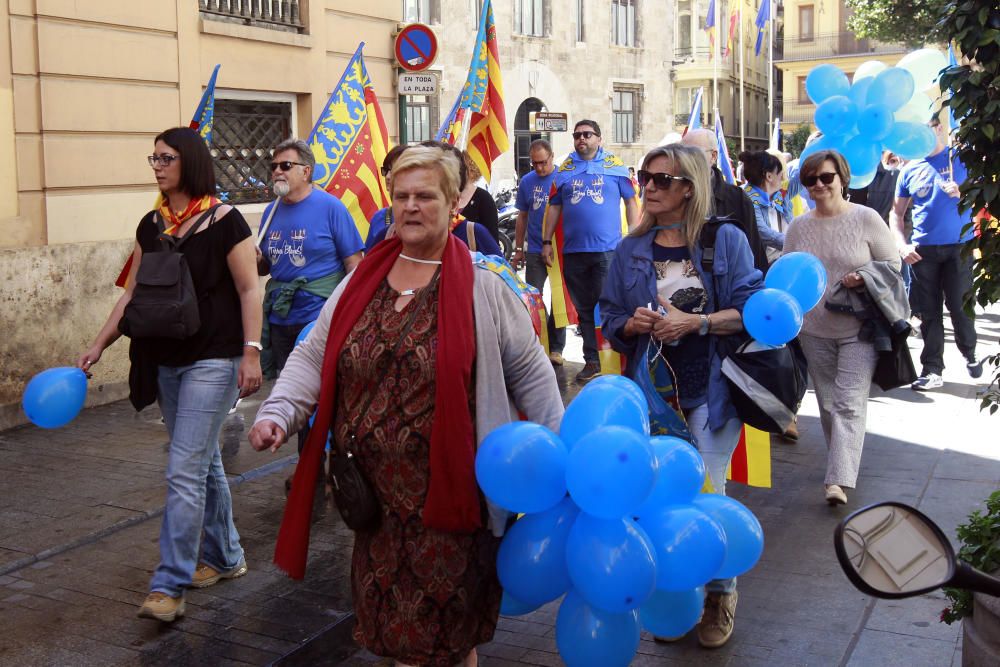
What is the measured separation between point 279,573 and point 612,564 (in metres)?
2.80

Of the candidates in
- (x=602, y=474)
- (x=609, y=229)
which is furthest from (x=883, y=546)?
(x=609, y=229)

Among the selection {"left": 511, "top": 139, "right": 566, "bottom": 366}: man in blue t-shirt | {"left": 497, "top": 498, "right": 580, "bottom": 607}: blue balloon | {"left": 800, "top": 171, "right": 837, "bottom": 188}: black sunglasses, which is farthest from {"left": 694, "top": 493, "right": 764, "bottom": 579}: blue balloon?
{"left": 511, "top": 139, "right": 566, "bottom": 366}: man in blue t-shirt

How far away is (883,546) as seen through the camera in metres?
2.02

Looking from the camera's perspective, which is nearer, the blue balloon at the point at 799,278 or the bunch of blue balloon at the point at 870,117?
the blue balloon at the point at 799,278

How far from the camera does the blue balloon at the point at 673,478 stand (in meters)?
3.23

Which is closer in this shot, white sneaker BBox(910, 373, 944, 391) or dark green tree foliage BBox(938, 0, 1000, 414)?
dark green tree foliage BBox(938, 0, 1000, 414)

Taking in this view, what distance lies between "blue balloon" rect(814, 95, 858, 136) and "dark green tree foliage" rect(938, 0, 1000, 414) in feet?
14.7

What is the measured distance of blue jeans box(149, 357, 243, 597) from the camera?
4.73 meters

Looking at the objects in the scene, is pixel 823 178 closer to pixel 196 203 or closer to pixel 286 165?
pixel 286 165

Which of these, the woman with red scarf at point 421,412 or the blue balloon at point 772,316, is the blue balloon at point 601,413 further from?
the blue balloon at point 772,316

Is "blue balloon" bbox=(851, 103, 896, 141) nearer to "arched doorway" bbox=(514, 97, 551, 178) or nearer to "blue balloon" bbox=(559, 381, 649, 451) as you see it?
"blue balloon" bbox=(559, 381, 649, 451)

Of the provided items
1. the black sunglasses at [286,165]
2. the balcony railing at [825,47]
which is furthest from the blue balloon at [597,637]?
the balcony railing at [825,47]

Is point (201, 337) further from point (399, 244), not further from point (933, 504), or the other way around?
point (933, 504)

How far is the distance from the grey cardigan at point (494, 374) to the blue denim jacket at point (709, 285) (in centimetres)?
120
